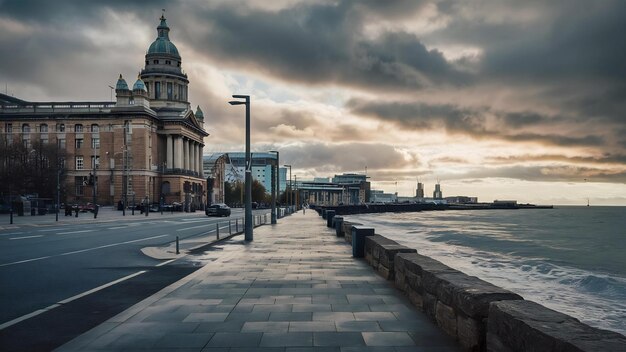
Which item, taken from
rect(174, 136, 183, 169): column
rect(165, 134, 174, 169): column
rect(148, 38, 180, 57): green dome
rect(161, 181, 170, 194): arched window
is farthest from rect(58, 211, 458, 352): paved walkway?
rect(148, 38, 180, 57): green dome

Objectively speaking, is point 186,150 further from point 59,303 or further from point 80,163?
point 59,303

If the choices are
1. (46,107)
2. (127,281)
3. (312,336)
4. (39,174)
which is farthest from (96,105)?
(312,336)

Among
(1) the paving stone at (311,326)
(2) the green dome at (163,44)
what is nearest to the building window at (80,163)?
(2) the green dome at (163,44)

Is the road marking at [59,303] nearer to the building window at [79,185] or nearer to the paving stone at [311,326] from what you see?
the paving stone at [311,326]

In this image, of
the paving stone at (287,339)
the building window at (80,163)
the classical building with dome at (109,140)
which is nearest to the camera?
the paving stone at (287,339)

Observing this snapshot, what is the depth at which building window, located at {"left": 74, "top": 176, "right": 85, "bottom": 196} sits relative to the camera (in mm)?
99188

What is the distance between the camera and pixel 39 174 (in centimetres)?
6944

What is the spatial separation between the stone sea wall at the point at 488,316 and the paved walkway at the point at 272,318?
0.29 m

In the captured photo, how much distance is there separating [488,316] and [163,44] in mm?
130389

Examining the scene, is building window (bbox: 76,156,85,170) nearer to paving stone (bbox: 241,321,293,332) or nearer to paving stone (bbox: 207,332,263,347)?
paving stone (bbox: 241,321,293,332)

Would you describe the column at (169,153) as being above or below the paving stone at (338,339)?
above

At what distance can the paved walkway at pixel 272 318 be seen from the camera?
5.95 m

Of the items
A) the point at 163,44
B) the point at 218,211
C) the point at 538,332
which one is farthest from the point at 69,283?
the point at 163,44

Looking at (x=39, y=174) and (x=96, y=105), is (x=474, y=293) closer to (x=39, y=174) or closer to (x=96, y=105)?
(x=39, y=174)
